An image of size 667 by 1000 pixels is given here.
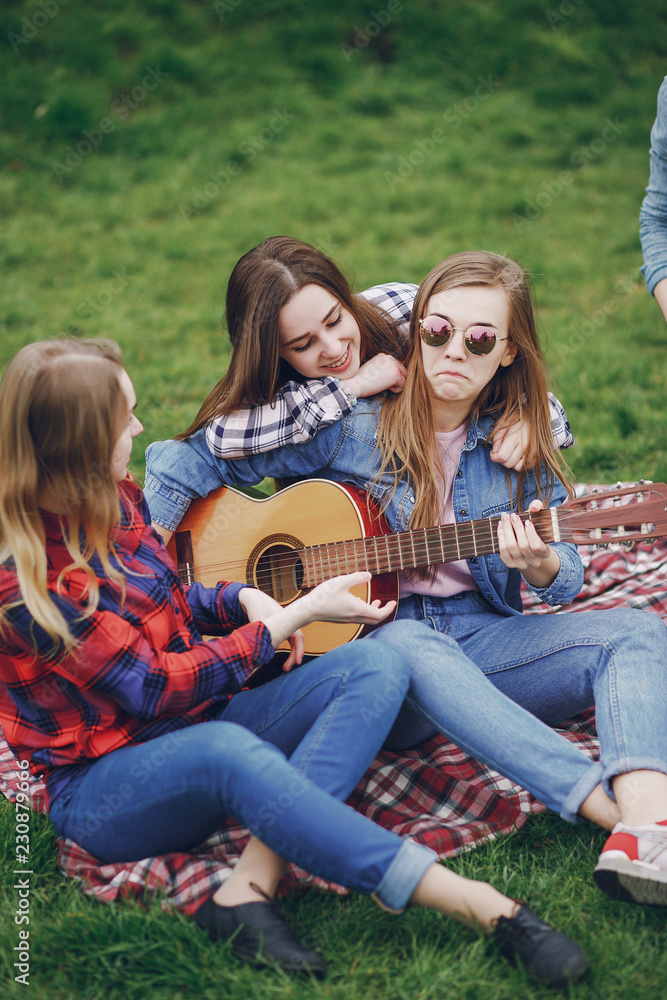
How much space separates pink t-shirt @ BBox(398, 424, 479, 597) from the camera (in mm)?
2891

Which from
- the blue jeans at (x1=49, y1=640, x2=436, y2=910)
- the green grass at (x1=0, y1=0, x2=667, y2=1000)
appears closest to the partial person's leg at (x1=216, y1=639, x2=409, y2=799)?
Answer: the blue jeans at (x1=49, y1=640, x2=436, y2=910)

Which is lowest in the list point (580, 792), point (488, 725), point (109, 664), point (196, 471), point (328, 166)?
point (580, 792)

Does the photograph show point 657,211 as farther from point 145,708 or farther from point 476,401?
point 145,708

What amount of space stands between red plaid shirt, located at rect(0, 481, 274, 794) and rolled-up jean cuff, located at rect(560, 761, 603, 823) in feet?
2.89

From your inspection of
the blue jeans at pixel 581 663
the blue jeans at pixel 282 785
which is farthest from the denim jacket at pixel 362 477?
the blue jeans at pixel 282 785

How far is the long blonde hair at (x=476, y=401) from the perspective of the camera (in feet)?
A: 9.39

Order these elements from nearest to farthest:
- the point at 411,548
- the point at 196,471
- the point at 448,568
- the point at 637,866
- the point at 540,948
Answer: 1. the point at 540,948
2. the point at 637,866
3. the point at 411,548
4. the point at 448,568
5. the point at 196,471

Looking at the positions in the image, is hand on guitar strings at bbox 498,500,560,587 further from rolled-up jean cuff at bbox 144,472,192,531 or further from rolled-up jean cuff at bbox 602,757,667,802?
rolled-up jean cuff at bbox 144,472,192,531

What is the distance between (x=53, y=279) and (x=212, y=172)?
1.62 m

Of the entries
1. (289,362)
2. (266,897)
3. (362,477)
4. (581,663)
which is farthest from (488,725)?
(289,362)

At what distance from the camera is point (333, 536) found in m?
2.98

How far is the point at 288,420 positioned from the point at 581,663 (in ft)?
4.10

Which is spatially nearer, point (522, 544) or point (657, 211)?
point (522, 544)

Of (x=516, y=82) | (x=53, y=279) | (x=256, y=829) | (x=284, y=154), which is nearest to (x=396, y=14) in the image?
(x=516, y=82)
